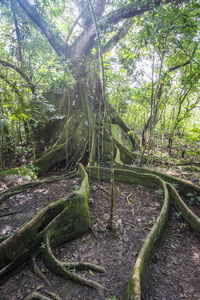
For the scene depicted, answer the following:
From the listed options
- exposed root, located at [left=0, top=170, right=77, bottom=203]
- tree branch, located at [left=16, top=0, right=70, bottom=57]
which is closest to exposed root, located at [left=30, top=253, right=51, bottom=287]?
exposed root, located at [left=0, top=170, right=77, bottom=203]

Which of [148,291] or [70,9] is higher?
[70,9]

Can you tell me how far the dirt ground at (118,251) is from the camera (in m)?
2.22

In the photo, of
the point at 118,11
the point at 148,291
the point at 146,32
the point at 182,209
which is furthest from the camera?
the point at 118,11

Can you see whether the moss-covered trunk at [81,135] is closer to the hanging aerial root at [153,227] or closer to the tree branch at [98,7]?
the hanging aerial root at [153,227]

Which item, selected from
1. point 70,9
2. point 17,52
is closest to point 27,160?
point 17,52

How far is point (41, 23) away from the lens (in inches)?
257

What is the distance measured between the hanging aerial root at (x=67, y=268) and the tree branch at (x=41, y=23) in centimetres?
783

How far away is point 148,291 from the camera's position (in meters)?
2.21

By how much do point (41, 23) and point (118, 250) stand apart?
866 cm

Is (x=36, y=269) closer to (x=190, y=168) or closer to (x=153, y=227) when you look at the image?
(x=153, y=227)

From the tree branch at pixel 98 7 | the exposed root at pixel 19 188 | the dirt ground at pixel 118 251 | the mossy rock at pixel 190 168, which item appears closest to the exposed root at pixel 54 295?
the dirt ground at pixel 118 251

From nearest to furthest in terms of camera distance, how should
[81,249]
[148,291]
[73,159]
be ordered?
[148,291] < [81,249] < [73,159]

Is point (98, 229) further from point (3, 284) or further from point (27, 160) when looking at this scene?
point (27, 160)

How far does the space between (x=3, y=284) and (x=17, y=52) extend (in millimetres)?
8314
